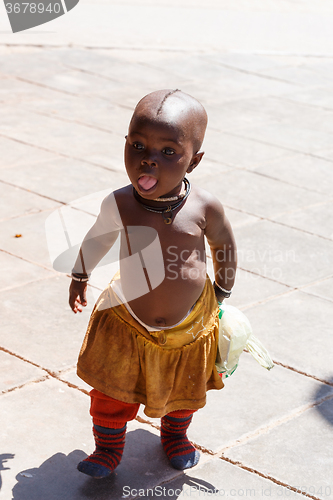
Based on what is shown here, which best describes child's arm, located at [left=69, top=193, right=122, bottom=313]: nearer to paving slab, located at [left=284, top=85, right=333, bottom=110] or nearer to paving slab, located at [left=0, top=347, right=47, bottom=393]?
paving slab, located at [left=0, top=347, right=47, bottom=393]

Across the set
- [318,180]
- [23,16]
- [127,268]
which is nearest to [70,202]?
[318,180]

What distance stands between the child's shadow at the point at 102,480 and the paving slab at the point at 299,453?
0.29 meters

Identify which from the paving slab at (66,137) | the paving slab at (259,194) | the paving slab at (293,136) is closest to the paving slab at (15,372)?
the paving slab at (259,194)

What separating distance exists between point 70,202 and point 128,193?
10.1 feet

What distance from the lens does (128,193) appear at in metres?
2.64

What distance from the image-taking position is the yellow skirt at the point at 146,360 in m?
2.65

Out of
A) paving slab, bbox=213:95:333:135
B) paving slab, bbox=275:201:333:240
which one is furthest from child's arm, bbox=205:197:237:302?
paving slab, bbox=213:95:333:135

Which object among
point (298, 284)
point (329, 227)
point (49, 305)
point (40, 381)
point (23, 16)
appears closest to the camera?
point (40, 381)

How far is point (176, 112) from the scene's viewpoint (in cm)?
241

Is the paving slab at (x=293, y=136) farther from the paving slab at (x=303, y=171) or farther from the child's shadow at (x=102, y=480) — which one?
the child's shadow at (x=102, y=480)

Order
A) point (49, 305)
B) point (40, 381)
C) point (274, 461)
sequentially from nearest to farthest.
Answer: point (274, 461) < point (40, 381) < point (49, 305)

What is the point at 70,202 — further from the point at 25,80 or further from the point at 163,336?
the point at 25,80

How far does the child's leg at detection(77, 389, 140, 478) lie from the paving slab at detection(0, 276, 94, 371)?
2.45 ft

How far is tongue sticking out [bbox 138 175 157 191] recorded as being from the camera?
242cm
